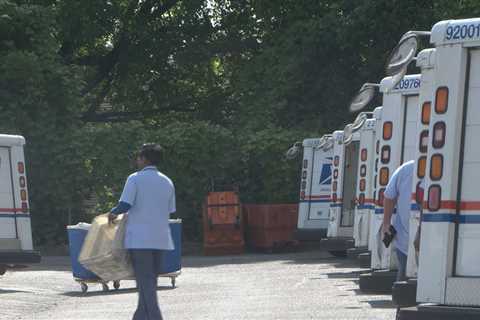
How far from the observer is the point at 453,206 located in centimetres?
957

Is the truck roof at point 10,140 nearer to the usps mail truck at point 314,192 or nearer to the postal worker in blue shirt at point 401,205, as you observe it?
the usps mail truck at point 314,192

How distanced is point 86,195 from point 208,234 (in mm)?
3806

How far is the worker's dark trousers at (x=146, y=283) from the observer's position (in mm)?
11875

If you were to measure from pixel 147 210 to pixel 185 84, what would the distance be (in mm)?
31691

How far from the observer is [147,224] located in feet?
39.4

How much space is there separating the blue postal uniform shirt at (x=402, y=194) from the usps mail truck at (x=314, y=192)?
1487 cm

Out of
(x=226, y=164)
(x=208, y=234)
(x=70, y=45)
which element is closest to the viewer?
(x=208, y=234)

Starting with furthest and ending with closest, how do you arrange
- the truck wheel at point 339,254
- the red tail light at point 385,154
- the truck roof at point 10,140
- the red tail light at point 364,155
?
the truck wheel at point 339,254 → the truck roof at point 10,140 → the red tail light at point 364,155 → the red tail light at point 385,154

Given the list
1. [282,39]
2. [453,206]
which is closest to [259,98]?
[282,39]

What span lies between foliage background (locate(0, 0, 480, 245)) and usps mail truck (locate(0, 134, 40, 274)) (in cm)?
1019

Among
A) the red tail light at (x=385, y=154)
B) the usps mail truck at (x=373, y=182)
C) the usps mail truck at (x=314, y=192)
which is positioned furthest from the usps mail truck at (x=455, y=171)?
the usps mail truck at (x=314, y=192)

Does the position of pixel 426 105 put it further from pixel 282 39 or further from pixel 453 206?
pixel 282 39

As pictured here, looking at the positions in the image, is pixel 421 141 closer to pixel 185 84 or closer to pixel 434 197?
pixel 434 197

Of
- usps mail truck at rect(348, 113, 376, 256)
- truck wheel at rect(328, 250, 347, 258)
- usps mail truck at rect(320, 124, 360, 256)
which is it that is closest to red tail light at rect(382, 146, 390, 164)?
usps mail truck at rect(348, 113, 376, 256)
